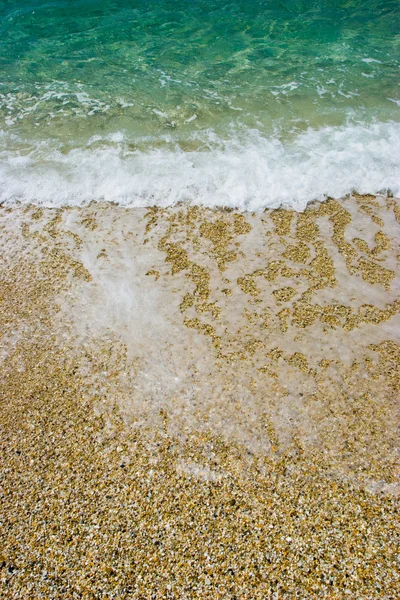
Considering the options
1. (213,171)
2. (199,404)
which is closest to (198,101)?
→ (213,171)

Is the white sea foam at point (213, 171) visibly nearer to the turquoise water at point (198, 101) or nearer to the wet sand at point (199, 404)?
the turquoise water at point (198, 101)

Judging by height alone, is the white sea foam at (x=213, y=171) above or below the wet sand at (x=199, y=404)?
above

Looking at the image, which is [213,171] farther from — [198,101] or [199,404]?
[199,404]

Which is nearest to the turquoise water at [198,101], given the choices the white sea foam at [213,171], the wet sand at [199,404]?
the white sea foam at [213,171]

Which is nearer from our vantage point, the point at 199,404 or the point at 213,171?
the point at 199,404

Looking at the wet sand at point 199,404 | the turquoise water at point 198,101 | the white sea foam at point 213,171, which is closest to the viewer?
the wet sand at point 199,404

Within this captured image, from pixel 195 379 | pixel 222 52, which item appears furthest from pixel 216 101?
pixel 195 379

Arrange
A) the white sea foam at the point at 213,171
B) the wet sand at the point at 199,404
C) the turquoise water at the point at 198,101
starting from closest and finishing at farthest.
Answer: the wet sand at the point at 199,404
the white sea foam at the point at 213,171
the turquoise water at the point at 198,101
